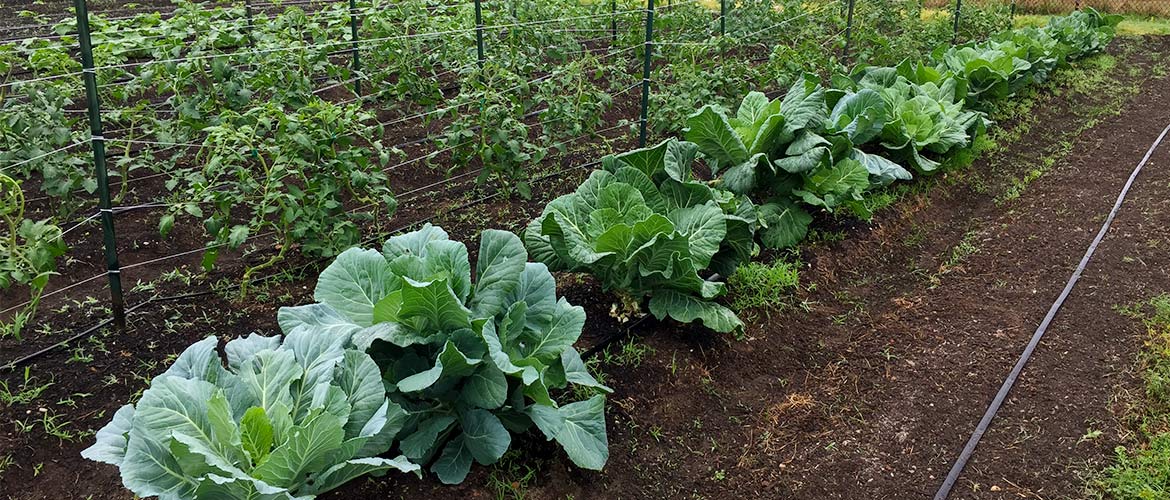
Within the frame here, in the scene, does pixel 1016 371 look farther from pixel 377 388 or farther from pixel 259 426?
pixel 259 426

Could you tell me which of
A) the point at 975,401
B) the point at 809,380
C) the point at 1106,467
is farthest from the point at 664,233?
the point at 1106,467

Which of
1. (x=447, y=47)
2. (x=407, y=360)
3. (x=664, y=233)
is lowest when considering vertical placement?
(x=407, y=360)

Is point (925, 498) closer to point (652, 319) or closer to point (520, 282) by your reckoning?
point (652, 319)

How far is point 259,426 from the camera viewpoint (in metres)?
2.16

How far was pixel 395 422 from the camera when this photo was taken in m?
2.46

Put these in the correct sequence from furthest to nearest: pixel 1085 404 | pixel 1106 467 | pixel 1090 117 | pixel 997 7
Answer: pixel 997 7, pixel 1090 117, pixel 1085 404, pixel 1106 467

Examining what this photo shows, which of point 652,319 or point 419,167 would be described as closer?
point 652,319

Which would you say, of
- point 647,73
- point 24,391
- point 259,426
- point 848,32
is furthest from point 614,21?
point 259,426

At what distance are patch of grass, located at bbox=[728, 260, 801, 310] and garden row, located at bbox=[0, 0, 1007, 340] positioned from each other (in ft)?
3.83

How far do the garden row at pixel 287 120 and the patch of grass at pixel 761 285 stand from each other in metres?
1.17

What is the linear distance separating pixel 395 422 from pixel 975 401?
214 cm

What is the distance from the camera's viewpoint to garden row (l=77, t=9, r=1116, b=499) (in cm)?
214

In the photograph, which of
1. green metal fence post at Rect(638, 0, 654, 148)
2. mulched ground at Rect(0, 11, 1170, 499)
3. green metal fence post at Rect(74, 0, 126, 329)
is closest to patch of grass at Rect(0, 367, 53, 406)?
mulched ground at Rect(0, 11, 1170, 499)

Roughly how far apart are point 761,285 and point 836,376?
0.60m
